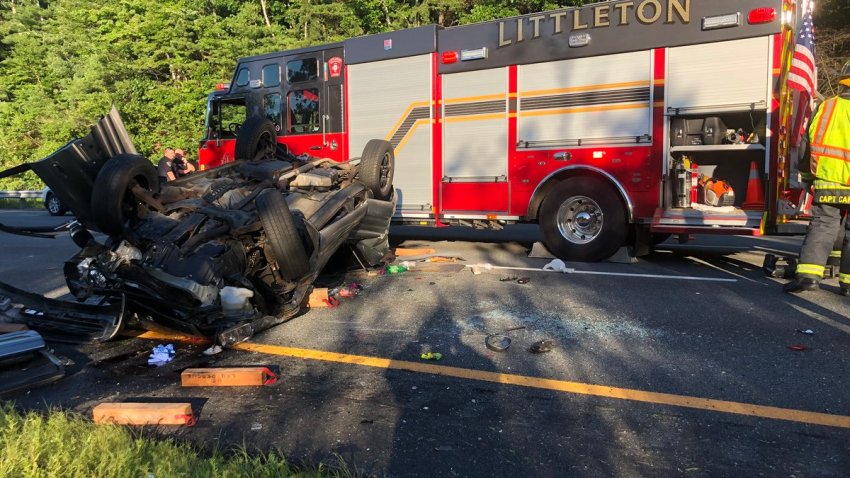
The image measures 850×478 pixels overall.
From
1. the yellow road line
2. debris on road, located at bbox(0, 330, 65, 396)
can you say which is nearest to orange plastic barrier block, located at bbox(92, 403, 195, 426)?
debris on road, located at bbox(0, 330, 65, 396)

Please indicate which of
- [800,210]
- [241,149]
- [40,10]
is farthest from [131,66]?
[800,210]

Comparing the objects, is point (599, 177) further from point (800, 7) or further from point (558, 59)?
point (800, 7)

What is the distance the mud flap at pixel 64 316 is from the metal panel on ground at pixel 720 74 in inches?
249

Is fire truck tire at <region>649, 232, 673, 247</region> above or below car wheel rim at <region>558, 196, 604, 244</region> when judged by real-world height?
below

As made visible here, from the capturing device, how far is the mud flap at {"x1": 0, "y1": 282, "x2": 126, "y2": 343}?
170 inches

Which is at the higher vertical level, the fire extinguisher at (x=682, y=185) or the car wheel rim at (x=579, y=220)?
the fire extinguisher at (x=682, y=185)

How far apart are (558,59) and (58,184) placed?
592 cm

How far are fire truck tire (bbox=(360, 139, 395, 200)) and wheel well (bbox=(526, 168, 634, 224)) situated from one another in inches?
86.7

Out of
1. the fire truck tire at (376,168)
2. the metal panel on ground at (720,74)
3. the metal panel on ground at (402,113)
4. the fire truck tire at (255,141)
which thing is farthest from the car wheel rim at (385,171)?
the metal panel on ground at (720,74)

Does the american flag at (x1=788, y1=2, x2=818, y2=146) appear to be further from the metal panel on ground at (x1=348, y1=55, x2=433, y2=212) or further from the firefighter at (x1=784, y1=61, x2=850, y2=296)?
the metal panel on ground at (x1=348, y1=55, x2=433, y2=212)

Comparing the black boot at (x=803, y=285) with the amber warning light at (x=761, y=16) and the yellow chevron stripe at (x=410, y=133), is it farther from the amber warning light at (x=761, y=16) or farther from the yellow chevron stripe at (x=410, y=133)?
the yellow chevron stripe at (x=410, y=133)

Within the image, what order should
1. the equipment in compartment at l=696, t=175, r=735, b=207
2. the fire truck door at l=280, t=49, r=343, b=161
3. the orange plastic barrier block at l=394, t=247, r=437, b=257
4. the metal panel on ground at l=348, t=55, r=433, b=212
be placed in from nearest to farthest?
1. the equipment in compartment at l=696, t=175, r=735, b=207
2. the orange plastic barrier block at l=394, t=247, r=437, b=257
3. the metal panel on ground at l=348, t=55, r=433, b=212
4. the fire truck door at l=280, t=49, r=343, b=161

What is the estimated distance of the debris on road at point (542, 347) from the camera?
160 inches

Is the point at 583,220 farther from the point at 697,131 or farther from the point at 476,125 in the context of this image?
the point at 476,125
